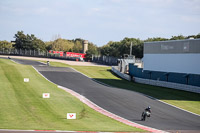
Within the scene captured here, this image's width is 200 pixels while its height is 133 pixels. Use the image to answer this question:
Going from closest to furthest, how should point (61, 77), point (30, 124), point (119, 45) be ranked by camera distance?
point (30, 124) → point (61, 77) → point (119, 45)

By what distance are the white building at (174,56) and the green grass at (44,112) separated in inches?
805

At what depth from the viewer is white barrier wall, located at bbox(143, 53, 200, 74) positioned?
4403 centimetres

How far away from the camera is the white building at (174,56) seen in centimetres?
4394

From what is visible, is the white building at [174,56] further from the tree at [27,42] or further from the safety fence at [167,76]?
the tree at [27,42]

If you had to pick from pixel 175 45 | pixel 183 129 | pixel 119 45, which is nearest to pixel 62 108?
pixel 183 129

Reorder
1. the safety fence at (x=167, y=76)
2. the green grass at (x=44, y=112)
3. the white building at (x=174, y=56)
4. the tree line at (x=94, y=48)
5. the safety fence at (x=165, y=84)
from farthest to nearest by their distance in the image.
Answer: the tree line at (x=94, y=48) → the white building at (x=174, y=56) → the safety fence at (x=167, y=76) → the safety fence at (x=165, y=84) → the green grass at (x=44, y=112)

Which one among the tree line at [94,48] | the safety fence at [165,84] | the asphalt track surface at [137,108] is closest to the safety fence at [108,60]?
the tree line at [94,48]

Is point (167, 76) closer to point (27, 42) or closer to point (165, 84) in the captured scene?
point (165, 84)

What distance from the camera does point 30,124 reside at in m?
20.8

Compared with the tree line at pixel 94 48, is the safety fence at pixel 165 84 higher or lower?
lower

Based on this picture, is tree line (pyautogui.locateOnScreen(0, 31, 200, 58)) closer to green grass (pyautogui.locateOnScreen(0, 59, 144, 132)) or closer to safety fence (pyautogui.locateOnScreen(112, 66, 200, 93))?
safety fence (pyautogui.locateOnScreen(112, 66, 200, 93))

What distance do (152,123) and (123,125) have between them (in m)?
2.71

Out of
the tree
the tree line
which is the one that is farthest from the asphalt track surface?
the tree

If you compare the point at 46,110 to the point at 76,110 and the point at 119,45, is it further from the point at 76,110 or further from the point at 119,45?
the point at 119,45
